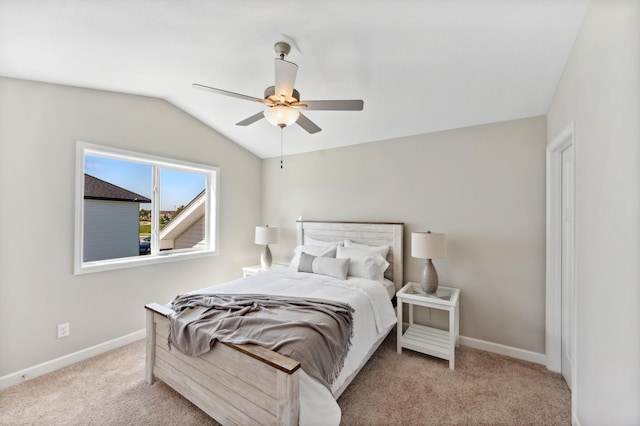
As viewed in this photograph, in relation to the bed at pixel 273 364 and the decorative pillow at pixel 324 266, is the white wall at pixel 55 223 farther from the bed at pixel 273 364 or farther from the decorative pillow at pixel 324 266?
the decorative pillow at pixel 324 266

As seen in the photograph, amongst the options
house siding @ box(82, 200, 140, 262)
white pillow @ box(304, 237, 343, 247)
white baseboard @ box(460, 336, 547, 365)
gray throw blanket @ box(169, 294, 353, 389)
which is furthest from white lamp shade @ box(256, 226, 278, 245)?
white baseboard @ box(460, 336, 547, 365)

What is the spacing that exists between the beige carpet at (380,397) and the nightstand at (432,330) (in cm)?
13

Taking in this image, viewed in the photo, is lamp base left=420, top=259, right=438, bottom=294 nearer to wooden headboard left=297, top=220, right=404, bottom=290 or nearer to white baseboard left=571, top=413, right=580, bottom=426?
wooden headboard left=297, top=220, right=404, bottom=290

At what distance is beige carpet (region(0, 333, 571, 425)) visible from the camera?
1.84 meters

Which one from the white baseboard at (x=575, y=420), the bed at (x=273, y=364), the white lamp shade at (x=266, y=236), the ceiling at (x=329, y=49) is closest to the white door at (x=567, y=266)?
the white baseboard at (x=575, y=420)

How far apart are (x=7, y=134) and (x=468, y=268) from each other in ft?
14.7

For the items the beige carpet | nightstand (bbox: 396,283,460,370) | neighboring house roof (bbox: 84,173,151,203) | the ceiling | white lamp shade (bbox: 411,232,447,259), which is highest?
the ceiling

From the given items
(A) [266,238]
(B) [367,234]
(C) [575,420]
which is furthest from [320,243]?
(C) [575,420]

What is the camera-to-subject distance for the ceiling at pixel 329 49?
162 centimetres

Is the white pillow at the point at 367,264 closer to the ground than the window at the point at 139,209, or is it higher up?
closer to the ground

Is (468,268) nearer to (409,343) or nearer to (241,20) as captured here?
(409,343)

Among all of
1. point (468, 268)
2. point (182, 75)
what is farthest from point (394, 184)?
point (182, 75)

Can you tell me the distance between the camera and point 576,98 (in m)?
1.77

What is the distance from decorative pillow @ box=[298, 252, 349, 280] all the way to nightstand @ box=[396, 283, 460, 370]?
63 cm
